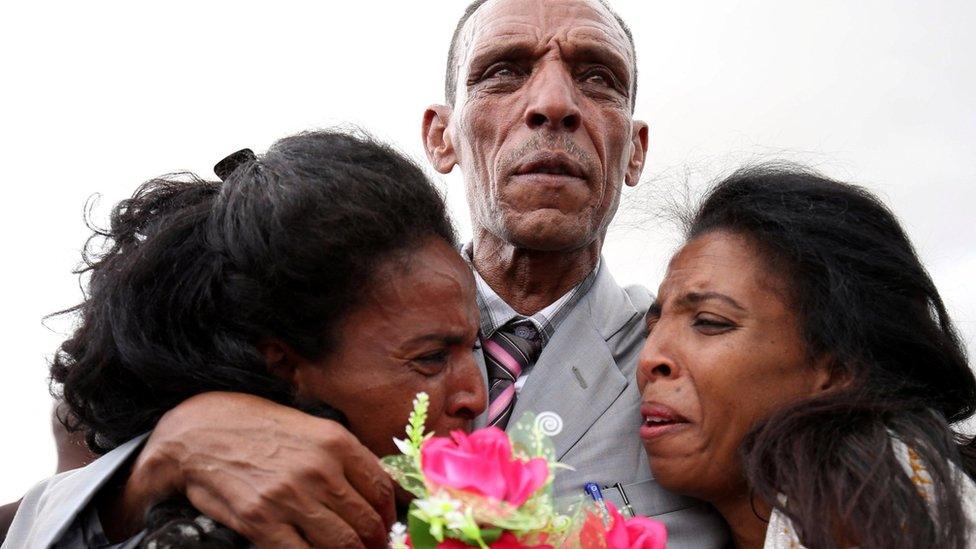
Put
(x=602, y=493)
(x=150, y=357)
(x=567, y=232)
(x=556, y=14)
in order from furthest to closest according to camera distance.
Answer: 1. (x=556, y=14)
2. (x=567, y=232)
3. (x=602, y=493)
4. (x=150, y=357)

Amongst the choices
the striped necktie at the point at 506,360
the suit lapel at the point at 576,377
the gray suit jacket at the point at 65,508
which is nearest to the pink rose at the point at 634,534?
the suit lapel at the point at 576,377

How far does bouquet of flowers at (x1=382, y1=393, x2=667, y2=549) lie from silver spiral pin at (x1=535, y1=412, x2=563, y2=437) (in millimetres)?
1434

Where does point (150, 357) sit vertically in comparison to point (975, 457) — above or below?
above

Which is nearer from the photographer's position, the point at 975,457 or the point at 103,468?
the point at 103,468

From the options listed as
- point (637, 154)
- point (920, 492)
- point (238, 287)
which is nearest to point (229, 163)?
point (238, 287)

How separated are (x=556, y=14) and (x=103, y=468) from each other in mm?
3184

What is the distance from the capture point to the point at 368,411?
10.1 ft

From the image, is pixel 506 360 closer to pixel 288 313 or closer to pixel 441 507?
pixel 288 313

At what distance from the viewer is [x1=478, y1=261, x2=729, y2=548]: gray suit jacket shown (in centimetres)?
369

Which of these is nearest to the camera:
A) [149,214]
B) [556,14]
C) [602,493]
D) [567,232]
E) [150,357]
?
[150,357]

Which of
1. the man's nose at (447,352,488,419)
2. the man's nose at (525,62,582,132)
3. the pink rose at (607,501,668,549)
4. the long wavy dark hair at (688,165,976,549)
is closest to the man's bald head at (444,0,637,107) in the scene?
the man's nose at (525,62,582,132)

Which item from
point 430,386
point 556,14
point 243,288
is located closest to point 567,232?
point 556,14

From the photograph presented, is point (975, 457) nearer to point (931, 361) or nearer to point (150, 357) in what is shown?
point (931, 361)

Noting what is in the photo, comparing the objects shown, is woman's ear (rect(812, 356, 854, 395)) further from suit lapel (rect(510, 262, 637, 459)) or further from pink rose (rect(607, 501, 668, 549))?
pink rose (rect(607, 501, 668, 549))
